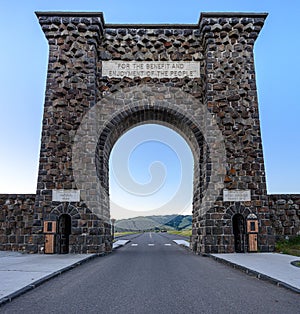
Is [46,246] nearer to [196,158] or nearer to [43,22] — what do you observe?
[196,158]

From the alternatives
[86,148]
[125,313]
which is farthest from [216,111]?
[125,313]

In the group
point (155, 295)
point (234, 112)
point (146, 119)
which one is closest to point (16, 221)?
point (146, 119)

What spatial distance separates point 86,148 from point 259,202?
6860 millimetres

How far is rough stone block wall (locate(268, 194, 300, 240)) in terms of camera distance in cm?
1398

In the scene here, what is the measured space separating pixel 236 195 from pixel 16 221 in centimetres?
841

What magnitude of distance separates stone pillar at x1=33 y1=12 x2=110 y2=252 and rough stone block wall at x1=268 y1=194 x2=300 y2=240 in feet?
22.3

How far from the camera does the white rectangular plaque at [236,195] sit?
13570mm

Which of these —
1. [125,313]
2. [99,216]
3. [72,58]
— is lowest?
[125,313]

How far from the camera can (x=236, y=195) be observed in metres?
13.6

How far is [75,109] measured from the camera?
47.1ft

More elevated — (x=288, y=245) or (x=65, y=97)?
(x=65, y=97)

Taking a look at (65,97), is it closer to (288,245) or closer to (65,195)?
(65,195)

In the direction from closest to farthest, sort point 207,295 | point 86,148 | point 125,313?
point 125,313, point 207,295, point 86,148

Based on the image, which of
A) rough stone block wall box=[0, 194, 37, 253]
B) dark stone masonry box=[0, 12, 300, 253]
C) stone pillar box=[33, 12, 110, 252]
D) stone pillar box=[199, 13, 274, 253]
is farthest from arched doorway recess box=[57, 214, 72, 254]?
stone pillar box=[199, 13, 274, 253]
